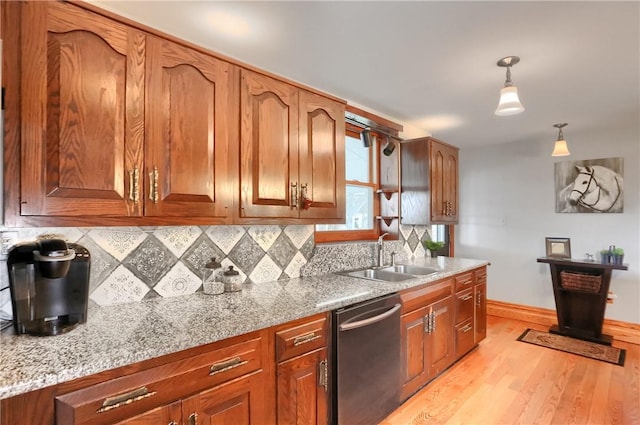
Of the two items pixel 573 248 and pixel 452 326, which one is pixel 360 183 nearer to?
pixel 452 326

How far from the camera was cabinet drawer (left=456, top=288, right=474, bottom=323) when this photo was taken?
2.68 meters

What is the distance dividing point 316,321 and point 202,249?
76 cm

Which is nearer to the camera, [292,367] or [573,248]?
[292,367]

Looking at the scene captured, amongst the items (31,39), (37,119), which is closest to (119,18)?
(31,39)

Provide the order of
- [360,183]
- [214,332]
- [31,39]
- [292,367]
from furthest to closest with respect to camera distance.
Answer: [360,183] → [292,367] → [214,332] → [31,39]

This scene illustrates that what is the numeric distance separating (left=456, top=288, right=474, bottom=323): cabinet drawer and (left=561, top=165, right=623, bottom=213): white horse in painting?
6.34 ft

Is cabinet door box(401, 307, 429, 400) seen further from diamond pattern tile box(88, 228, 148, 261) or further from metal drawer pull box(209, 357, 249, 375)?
diamond pattern tile box(88, 228, 148, 261)

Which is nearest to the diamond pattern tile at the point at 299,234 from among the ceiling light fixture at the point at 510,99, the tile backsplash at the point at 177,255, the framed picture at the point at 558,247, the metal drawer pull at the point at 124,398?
the tile backsplash at the point at 177,255

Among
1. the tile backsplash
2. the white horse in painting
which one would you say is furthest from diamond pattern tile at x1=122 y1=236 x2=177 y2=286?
the white horse in painting

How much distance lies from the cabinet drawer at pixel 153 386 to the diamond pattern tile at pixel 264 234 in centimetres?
82

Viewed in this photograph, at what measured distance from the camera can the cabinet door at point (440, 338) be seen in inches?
92.7

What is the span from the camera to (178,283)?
1715 mm

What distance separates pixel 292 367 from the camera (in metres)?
1.45

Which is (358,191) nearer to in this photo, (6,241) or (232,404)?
(232,404)
